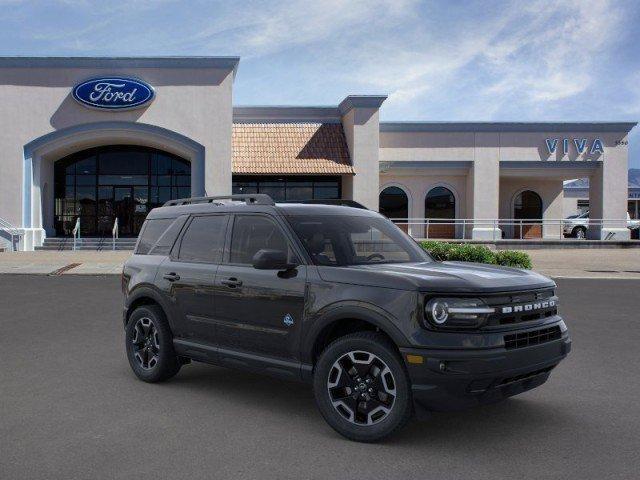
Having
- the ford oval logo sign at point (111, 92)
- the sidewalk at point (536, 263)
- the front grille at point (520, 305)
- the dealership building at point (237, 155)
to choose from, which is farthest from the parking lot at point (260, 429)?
the dealership building at point (237, 155)

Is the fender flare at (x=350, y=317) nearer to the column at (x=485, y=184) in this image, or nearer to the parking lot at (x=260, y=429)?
the parking lot at (x=260, y=429)

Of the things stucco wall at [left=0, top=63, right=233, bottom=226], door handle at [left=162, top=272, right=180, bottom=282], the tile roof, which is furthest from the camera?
the tile roof

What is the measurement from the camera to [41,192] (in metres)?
29.8

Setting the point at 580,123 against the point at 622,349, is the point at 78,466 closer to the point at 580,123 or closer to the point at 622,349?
the point at 622,349

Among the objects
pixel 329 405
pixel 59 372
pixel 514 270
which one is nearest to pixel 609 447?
pixel 514 270

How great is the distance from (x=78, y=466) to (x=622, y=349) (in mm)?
6816

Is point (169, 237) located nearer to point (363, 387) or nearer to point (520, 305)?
point (363, 387)

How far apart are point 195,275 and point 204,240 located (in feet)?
1.22

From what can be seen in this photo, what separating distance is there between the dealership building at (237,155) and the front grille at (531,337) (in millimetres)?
24803

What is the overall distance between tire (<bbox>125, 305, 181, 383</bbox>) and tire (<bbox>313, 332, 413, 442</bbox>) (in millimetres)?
2027

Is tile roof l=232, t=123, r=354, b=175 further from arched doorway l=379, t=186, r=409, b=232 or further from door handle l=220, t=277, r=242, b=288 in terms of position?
door handle l=220, t=277, r=242, b=288

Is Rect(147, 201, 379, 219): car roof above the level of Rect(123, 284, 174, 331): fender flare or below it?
above

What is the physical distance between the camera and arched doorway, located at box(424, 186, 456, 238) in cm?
3500

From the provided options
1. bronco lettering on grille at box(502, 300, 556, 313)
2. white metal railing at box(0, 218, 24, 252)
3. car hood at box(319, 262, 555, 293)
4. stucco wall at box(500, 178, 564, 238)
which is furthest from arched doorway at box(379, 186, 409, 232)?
bronco lettering on grille at box(502, 300, 556, 313)
